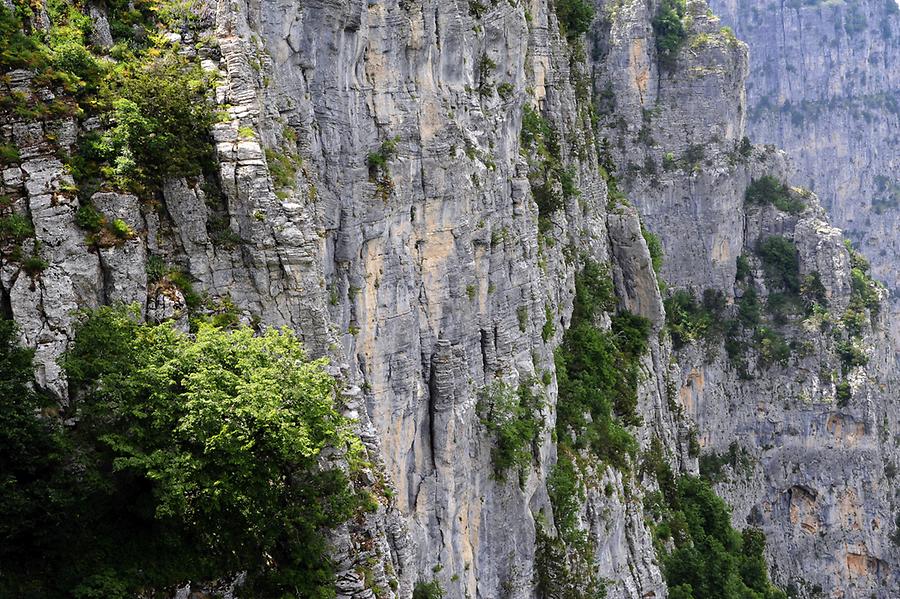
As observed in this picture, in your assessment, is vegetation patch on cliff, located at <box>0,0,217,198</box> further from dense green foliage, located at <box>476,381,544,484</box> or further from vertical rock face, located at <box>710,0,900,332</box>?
vertical rock face, located at <box>710,0,900,332</box>

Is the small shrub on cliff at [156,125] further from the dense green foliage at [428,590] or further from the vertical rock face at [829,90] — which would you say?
the vertical rock face at [829,90]

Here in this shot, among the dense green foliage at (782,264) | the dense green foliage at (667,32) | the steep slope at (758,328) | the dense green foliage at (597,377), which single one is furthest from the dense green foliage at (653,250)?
the dense green foliage at (667,32)

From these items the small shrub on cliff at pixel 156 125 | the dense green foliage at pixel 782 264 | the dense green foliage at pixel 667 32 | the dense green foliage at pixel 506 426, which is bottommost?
the dense green foliage at pixel 782 264

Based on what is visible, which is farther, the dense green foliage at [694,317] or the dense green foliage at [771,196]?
the dense green foliage at [771,196]

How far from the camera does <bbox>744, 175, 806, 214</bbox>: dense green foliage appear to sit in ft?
254

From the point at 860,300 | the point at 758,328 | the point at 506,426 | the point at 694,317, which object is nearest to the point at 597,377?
the point at 506,426

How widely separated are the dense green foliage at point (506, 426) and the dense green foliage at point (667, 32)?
50274 mm

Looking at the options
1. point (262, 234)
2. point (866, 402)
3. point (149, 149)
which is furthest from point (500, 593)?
point (866, 402)

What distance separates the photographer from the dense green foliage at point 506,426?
104 feet

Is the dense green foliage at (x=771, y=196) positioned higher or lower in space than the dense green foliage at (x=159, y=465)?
lower

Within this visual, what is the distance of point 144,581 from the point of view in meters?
16.6

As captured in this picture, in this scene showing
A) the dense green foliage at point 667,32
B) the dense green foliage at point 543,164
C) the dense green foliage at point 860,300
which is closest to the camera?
the dense green foliage at point 543,164

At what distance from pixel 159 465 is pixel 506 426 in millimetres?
16959

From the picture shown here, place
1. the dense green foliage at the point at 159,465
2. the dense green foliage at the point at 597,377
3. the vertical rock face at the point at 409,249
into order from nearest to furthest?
1. the dense green foliage at the point at 159,465
2. the vertical rock face at the point at 409,249
3. the dense green foliage at the point at 597,377
